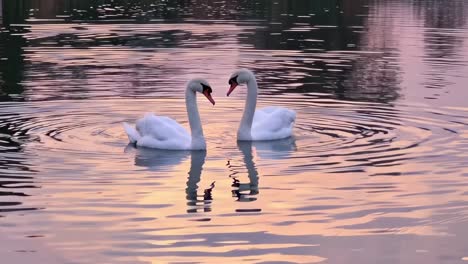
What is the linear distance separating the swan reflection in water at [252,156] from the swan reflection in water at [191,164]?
42 cm

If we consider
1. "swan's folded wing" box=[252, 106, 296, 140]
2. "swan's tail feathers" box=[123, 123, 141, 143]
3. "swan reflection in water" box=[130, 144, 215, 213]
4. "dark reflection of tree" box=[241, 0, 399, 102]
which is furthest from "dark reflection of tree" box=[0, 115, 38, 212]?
"dark reflection of tree" box=[241, 0, 399, 102]

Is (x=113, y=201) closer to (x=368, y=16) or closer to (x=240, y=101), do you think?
(x=240, y=101)

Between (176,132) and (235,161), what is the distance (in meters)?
1.44

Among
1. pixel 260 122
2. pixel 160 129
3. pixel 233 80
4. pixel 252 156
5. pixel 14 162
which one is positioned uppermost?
pixel 233 80

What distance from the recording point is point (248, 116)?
20.8 metres

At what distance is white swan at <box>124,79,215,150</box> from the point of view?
63.8 feet

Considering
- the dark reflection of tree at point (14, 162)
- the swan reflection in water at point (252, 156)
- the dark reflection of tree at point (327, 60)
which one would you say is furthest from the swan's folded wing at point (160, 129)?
the dark reflection of tree at point (327, 60)

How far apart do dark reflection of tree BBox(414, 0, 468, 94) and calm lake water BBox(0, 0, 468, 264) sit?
0.25m

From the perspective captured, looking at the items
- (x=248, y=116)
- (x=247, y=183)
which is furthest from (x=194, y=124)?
(x=247, y=183)

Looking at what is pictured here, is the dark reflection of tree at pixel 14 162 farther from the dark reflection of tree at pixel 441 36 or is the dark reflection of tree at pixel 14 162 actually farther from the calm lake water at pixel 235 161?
the dark reflection of tree at pixel 441 36

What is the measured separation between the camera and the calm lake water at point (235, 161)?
1308cm

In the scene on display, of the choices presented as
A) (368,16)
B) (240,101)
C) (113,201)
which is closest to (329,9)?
(368,16)

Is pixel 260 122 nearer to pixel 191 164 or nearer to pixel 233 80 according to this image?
pixel 233 80

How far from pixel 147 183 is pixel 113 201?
1.34 m
